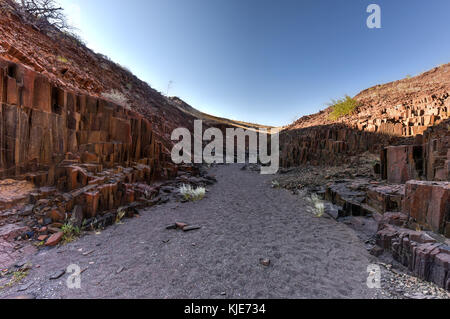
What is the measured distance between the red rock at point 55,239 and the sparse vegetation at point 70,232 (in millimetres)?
89

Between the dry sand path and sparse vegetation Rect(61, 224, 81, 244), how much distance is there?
22cm

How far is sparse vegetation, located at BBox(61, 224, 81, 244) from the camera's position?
4.00 meters

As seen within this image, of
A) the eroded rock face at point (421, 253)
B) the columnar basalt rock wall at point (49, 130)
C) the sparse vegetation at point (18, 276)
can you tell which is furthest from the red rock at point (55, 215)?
the eroded rock face at point (421, 253)

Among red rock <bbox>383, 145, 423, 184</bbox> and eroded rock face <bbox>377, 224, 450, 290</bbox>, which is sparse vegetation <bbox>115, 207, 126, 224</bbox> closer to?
eroded rock face <bbox>377, 224, 450, 290</bbox>

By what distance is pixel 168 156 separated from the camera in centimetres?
1120

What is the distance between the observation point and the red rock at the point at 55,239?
12.3ft

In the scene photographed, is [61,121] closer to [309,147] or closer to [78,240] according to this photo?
[78,240]

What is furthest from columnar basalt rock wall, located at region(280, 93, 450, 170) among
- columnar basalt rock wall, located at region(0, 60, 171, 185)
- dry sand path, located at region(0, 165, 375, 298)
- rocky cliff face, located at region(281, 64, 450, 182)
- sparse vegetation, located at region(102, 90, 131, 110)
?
sparse vegetation, located at region(102, 90, 131, 110)

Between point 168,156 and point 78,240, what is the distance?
7.45 m

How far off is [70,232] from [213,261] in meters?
3.80

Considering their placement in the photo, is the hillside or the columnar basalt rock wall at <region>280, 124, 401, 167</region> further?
the columnar basalt rock wall at <region>280, 124, 401, 167</region>

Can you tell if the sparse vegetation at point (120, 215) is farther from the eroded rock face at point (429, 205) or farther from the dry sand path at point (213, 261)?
the eroded rock face at point (429, 205)

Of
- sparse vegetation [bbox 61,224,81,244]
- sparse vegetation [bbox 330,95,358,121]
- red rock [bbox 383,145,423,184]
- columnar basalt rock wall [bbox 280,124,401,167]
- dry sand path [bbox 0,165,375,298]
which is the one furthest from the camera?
sparse vegetation [bbox 330,95,358,121]

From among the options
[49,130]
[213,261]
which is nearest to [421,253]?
[213,261]
